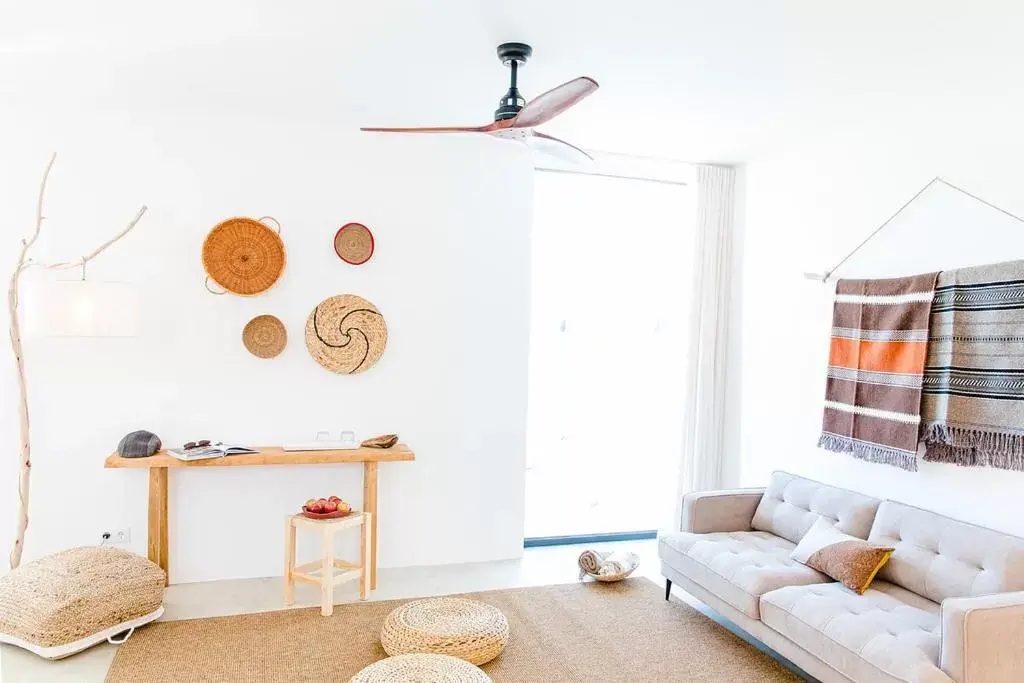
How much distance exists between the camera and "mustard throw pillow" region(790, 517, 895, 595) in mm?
3041

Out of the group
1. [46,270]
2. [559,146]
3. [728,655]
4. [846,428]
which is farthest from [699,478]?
[46,270]

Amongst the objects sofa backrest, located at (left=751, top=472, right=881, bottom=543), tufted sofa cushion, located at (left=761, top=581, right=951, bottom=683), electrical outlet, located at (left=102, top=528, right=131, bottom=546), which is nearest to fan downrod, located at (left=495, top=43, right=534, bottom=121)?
tufted sofa cushion, located at (left=761, top=581, right=951, bottom=683)

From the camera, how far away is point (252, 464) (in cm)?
369

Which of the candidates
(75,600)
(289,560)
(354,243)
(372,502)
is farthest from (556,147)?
(75,600)

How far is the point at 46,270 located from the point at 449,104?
91.0 inches

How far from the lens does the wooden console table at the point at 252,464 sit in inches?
142

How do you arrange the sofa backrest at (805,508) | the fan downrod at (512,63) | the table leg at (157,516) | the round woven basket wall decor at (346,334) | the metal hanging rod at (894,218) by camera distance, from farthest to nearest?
the round woven basket wall decor at (346,334)
the table leg at (157,516)
the sofa backrest at (805,508)
the metal hanging rod at (894,218)
the fan downrod at (512,63)

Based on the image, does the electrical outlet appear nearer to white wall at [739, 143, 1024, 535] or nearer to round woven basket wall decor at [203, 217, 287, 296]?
round woven basket wall decor at [203, 217, 287, 296]

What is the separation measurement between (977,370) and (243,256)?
370 cm

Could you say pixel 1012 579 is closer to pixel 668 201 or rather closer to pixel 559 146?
pixel 559 146

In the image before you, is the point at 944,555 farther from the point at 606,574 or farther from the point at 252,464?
the point at 252,464

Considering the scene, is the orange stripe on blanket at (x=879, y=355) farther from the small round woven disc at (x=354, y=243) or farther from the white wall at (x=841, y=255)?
the small round woven disc at (x=354, y=243)

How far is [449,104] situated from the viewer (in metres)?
3.71

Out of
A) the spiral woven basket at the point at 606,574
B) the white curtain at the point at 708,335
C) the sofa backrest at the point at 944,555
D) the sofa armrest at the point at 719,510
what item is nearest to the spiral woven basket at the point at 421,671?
the spiral woven basket at the point at 606,574
